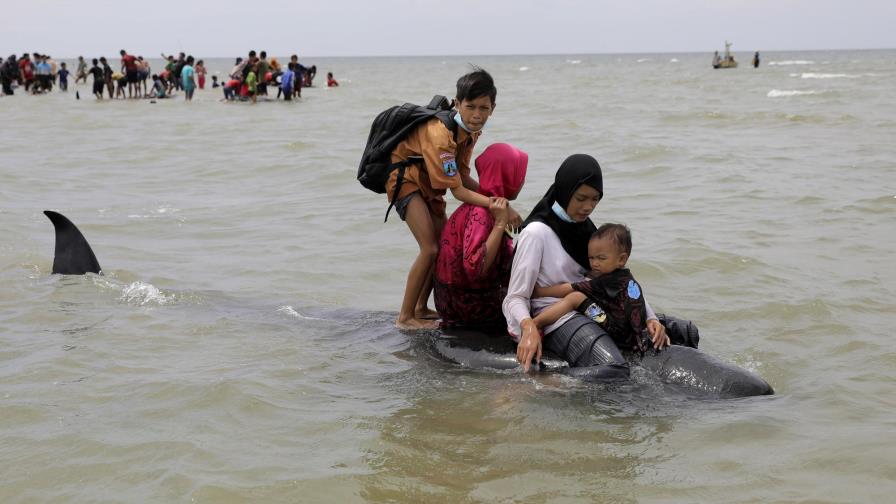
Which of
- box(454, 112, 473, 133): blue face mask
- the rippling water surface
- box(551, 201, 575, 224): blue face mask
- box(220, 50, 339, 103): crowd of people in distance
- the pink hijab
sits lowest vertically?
the rippling water surface

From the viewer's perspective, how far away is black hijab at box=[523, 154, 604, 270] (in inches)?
192

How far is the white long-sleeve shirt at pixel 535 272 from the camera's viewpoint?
5.03 metres

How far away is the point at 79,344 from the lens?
6398 mm

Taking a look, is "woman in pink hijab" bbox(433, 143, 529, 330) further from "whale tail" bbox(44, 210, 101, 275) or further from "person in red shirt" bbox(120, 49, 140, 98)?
"person in red shirt" bbox(120, 49, 140, 98)

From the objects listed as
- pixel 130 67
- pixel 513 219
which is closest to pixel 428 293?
pixel 513 219

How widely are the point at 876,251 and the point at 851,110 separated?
16191mm

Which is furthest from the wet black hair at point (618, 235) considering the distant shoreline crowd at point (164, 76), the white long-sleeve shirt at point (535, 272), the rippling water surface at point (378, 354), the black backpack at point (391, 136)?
the distant shoreline crowd at point (164, 76)

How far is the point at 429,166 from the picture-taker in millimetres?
5473

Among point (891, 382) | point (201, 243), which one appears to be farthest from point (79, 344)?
point (891, 382)

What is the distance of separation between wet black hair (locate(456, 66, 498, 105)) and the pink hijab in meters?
0.31

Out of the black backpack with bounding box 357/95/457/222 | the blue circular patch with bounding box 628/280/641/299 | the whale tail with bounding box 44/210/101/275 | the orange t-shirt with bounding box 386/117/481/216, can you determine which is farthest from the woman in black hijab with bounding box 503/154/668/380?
the whale tail with bounding box 44/210/101/275

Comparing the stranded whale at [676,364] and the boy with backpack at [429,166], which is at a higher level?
the boy with backpack at [429,166]

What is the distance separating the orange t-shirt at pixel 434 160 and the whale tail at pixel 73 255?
3548 mm

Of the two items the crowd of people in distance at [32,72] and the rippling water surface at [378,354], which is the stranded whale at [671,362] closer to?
the rippling water surface at [378,354]
